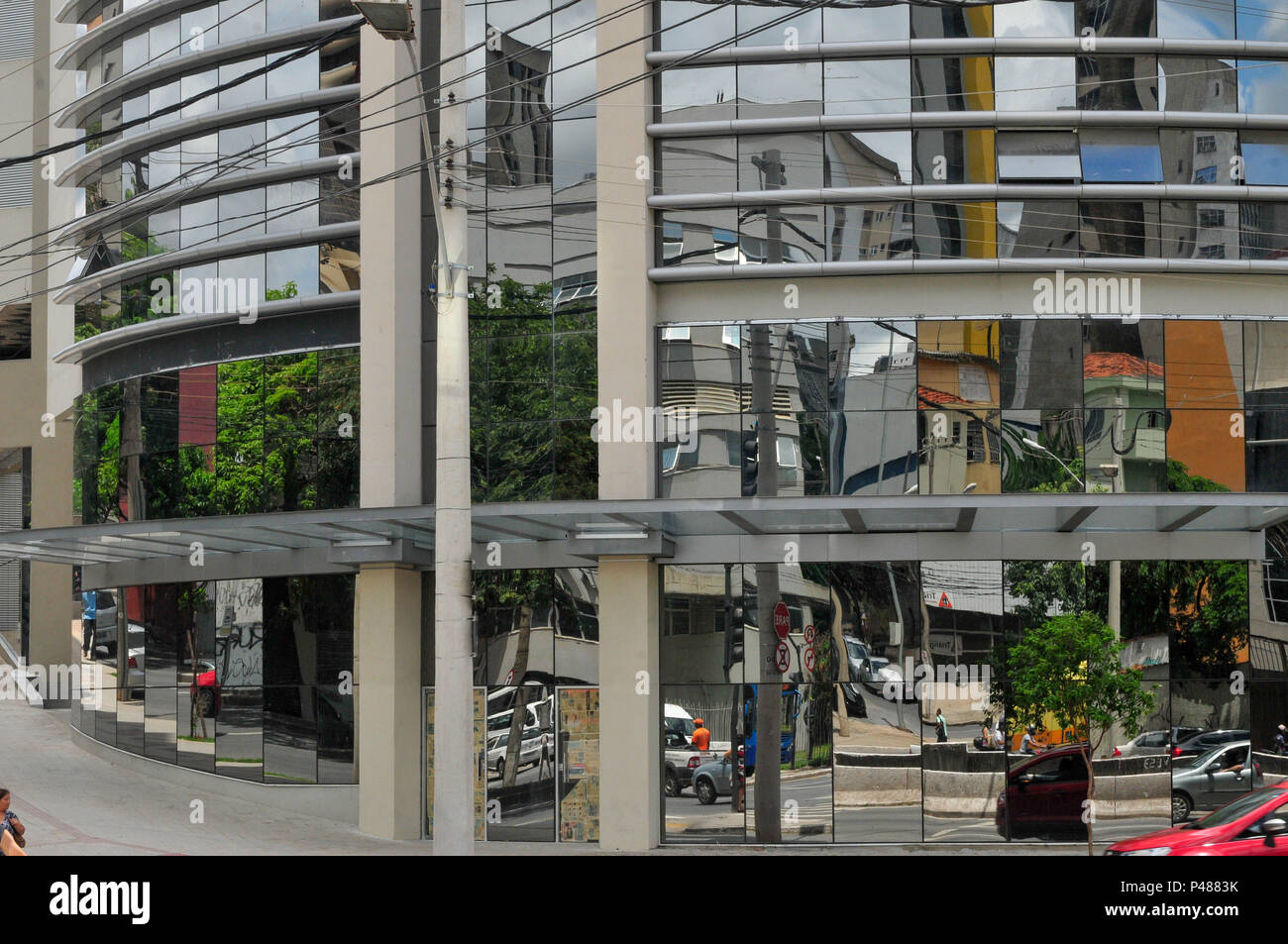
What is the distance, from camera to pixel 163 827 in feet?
76.3

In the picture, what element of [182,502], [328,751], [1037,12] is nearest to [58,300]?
[182,502]

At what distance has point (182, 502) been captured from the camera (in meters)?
26.9

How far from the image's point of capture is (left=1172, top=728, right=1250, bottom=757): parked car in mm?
22062

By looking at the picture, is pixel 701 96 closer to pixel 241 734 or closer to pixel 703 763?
pixel 703 763

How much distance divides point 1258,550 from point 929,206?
8162 millimetres

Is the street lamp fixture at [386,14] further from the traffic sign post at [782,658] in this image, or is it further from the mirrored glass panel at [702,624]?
the traffic sign post at [782,658]

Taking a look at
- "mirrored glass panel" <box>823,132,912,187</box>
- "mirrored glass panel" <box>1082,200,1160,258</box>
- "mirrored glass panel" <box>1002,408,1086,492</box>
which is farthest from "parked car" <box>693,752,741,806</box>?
"mirrored glass panel" <box>1082,200,1160,258</box>

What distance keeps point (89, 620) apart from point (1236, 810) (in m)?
25.4

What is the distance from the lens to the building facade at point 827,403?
72.6ft

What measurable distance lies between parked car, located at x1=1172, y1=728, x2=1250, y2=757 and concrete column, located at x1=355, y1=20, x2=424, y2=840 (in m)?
13.2

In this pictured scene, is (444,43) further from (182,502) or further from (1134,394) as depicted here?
(182,502)

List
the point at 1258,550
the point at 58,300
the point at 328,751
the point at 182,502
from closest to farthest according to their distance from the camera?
the point at 1258,550 < the point at 328,751 < the point at 182,502 < the point at 58,300

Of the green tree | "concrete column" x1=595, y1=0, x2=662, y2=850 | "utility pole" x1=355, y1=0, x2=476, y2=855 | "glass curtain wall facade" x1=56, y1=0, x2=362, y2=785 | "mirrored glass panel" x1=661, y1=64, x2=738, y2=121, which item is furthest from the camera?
"glass curtain wall facade" x1=56, y1=0, x2=362, y2=785

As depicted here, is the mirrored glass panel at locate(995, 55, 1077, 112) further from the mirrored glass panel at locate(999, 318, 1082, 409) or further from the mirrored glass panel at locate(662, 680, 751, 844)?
the mirrored glass panel at locate(662, 680, 751, 844)
